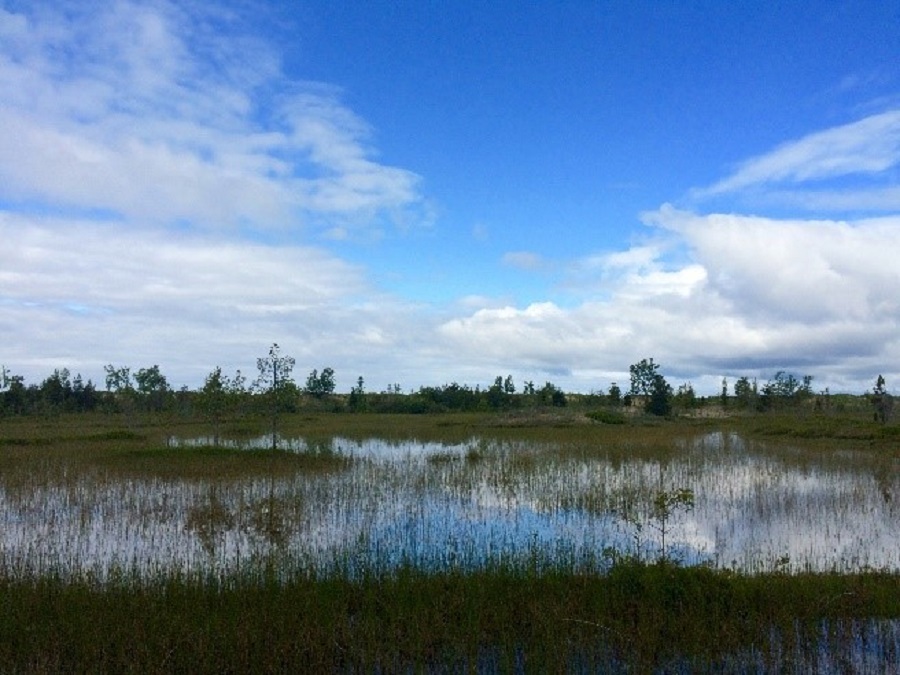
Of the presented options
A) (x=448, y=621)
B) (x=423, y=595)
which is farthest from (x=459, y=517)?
(x=448, y=621)

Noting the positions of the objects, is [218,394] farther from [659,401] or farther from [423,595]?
[659,401]

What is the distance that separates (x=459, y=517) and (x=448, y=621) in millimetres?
7766

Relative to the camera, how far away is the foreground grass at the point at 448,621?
7090 mm

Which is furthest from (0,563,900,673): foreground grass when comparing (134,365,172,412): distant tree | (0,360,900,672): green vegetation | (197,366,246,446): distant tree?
(134,365,172,412): distant tree

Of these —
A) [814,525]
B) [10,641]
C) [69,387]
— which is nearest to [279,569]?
[10,641]

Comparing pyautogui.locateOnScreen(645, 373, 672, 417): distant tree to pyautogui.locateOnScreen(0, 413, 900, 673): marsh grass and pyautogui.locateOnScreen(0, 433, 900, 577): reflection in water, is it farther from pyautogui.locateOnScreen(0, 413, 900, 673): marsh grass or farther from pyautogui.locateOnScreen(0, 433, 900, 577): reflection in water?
pyautogui.locateOnScreen(0, 413, 900, 673): marsh grass

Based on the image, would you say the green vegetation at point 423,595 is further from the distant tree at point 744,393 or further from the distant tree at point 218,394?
the distant tree at point 744,393

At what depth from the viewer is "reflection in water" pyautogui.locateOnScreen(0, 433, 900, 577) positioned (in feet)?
38.5

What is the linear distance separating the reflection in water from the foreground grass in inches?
39.3

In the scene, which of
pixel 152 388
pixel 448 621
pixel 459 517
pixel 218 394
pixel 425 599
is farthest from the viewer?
pixel 152 388

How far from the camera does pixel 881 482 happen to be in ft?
65.1

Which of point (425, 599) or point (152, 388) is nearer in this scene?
point (425, 599)

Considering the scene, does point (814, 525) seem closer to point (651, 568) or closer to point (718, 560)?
point (718, 560)

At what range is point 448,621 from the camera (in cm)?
819
